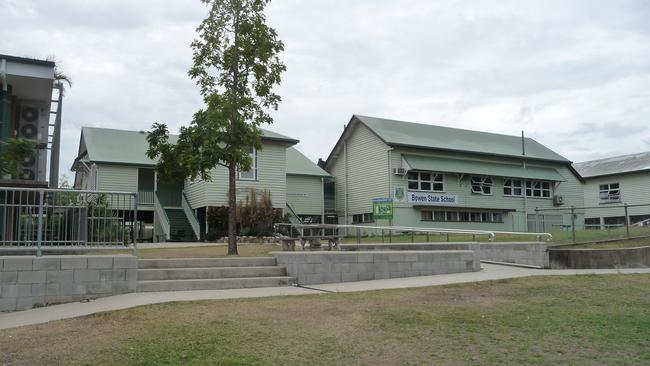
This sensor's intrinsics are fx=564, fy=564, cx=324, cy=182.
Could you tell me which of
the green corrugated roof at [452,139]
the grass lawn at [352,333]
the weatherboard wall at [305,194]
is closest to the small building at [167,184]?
the weatherboard wall at [305,194]

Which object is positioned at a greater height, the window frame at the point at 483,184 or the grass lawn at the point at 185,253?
the window frame at the point at 483,184

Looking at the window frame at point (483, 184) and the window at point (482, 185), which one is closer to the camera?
the window frame at point (483, 184)

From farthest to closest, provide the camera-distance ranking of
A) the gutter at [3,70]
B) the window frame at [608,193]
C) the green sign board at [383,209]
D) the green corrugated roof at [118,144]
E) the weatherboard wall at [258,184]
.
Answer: the window frame at [608,193], the weatherboard wall at [258,184], the green corrugated roof at [118,144], the green sign board at [383,209], the gutter at [3,70]

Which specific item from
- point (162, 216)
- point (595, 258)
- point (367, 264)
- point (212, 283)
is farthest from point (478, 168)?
point (212, 283)

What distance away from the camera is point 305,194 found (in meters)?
34.8

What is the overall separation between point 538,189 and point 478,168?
6.60 m

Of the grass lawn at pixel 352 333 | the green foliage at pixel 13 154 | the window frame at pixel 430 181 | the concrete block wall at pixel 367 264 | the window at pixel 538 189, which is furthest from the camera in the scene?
the window at pixel 538 189

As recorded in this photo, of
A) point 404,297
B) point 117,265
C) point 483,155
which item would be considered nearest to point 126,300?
point 117,265

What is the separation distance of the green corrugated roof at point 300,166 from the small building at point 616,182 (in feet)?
62.5

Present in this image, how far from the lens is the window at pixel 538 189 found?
38.2 meters

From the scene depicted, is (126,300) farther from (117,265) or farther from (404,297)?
(404,297)

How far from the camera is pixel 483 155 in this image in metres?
35.9

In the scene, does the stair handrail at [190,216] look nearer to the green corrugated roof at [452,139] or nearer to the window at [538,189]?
the green corrugated roof at [452,139]

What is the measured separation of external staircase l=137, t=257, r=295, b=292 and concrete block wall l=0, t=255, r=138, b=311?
0.44m
